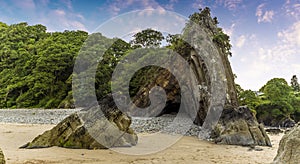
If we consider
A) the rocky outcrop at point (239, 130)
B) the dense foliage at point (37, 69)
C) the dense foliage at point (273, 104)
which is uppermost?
the dense foliage at point (37, 69)

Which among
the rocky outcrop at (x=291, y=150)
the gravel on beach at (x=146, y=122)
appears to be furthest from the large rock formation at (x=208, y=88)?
the rocky outcrop at (x=291, y=150)

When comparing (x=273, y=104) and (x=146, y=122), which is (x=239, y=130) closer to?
(x=146, y=122)

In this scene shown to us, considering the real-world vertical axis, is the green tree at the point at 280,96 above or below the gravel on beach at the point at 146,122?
above

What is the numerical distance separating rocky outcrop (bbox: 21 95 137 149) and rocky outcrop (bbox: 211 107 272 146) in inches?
174

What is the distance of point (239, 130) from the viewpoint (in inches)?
480

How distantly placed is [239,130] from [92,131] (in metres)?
6.73

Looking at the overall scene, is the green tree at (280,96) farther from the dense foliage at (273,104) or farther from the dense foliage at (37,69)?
the dense foliage at (37,69)


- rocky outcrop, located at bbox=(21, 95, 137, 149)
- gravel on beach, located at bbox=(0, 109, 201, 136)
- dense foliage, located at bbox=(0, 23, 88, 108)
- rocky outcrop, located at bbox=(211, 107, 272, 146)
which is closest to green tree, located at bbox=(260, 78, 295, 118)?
gravel on beach, located at bbox=(0, 109, 201, 136)

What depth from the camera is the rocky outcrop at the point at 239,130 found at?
11.7 m

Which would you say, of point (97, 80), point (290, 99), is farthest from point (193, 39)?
point (290, 99)

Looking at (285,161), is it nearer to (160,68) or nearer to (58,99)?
(160,68)

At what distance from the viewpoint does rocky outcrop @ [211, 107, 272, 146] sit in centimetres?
1174

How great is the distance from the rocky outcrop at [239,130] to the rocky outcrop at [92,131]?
14.5 ft

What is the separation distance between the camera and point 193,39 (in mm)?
16984
